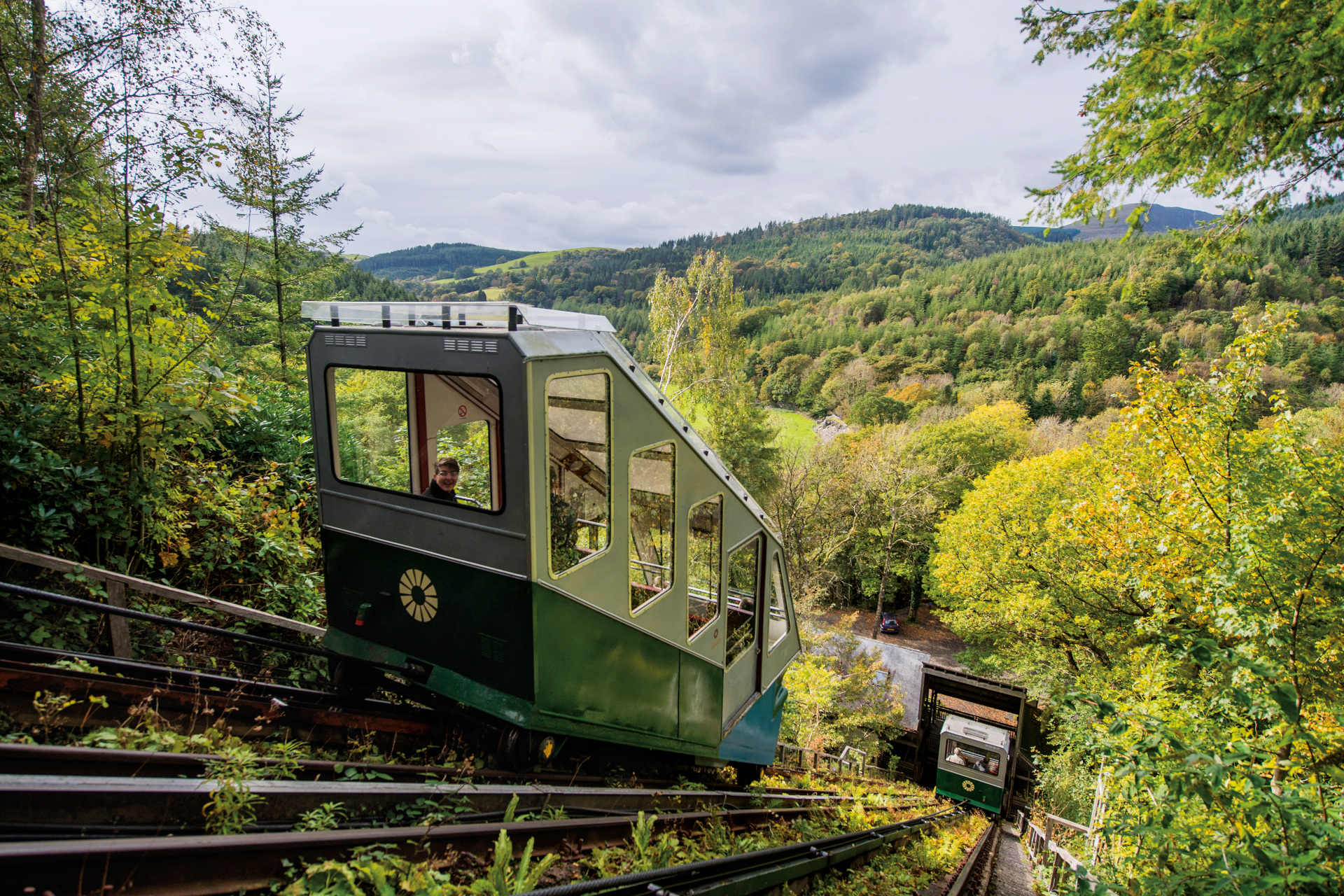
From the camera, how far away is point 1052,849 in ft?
28.5

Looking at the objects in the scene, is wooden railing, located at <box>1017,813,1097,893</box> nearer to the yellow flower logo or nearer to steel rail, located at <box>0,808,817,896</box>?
steel rail, located at <box>0,808,817,896</box>

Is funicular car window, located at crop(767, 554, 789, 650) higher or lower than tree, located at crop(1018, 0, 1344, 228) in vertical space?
lower

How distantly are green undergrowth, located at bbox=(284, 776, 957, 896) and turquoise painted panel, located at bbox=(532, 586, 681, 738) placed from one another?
0.77m

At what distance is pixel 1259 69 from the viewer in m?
4.40

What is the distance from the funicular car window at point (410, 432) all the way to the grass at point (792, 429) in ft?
117

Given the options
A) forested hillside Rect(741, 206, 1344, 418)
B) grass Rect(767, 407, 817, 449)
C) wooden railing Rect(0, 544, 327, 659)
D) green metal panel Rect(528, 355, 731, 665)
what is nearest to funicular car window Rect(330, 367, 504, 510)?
green metal panel Rect(528, 355, 731, 665)

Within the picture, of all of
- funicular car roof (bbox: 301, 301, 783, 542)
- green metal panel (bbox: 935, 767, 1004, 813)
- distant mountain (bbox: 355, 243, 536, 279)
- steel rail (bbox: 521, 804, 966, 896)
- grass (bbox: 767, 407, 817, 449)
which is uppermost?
distant mountain (bbox: 355, 243, 536, 279)

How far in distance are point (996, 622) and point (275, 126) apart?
28049mm

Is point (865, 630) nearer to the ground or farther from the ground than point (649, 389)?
nearer to the ground

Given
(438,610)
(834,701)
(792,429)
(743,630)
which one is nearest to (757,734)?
(743,630)

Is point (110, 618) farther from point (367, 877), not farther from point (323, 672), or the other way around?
point (367, 877)

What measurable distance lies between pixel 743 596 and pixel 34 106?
33.5ft

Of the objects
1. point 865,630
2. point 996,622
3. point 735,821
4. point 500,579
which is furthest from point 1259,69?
point 865,630

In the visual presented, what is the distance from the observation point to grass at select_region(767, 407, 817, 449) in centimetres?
4322
